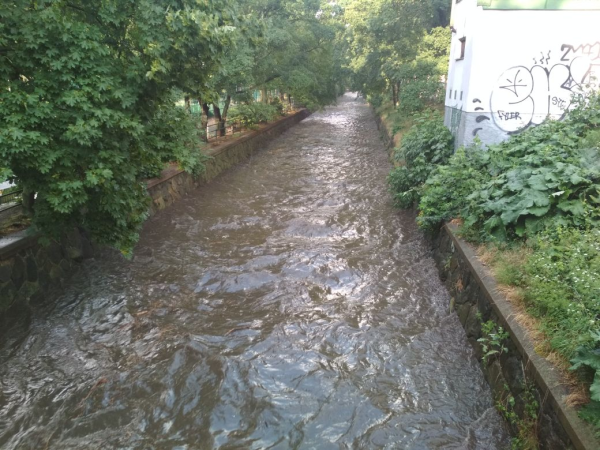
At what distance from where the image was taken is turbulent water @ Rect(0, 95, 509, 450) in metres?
4.06

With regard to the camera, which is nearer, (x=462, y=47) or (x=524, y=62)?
(x=524, y=62)

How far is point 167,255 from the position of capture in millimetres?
7855

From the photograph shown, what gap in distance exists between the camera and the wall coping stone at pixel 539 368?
2.77m

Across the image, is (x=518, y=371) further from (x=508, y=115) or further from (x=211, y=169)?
(x=211, y=169)

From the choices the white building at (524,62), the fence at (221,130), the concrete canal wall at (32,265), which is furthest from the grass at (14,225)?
the fence at (221,130)

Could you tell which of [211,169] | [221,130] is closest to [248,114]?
[221,130]

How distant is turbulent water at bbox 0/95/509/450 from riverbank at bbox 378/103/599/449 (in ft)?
0.92

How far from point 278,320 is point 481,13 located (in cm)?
649

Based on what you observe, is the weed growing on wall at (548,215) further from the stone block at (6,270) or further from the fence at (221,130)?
the fence at (221,130)

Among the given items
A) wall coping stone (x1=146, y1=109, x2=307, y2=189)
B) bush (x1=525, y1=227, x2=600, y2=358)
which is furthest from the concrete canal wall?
bush (x1=525, y1=227, x2=600, y2=358)

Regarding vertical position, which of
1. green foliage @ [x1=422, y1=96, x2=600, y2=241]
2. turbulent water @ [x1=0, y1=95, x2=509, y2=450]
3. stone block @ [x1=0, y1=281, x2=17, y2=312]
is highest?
green foliage @ [x1=422, y1=96, x2=600, y2=241]

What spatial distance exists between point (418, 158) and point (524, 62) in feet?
8.29

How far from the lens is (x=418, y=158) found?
358 inches

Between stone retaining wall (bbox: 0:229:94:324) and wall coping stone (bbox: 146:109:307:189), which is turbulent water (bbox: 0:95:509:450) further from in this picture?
wall coping stone (bbox: 146:109:307:189)
